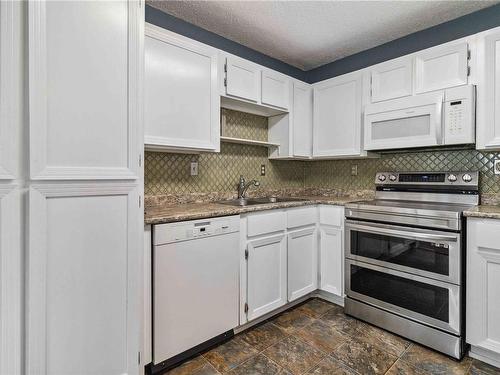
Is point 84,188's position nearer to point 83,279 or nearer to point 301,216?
point 83,279

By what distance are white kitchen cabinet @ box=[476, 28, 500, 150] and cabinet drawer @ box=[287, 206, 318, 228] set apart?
130 cm

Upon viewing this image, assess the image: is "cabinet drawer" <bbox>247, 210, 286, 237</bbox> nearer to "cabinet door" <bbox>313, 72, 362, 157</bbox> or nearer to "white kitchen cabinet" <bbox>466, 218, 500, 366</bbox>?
"cabinet door" <bbox>313, 72, 362, 157</bbox>

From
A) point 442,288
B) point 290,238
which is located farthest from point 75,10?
point 442,288

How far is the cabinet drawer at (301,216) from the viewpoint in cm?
234

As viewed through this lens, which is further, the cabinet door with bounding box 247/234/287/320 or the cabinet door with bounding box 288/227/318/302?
the cabinet door with bounding box 288/227/318/302

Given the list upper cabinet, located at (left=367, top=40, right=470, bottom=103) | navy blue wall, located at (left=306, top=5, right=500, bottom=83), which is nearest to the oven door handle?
upper cabinet, located at (left=367, top=40, right=470, bottom=103)

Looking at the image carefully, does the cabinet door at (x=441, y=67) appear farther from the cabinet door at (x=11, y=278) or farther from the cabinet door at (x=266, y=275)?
the cabinet door at (x=11, y=278)

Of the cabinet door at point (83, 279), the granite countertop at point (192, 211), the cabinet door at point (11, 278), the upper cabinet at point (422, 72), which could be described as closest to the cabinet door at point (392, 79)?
the upper cabinet at point (422, 72)

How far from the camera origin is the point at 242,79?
230cm

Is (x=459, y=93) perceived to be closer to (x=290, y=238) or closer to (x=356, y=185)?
(x=356, y=185)

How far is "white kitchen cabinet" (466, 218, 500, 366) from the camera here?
5.52 ft

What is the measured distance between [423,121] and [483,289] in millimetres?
1239

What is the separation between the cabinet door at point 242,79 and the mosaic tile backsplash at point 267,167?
35cm

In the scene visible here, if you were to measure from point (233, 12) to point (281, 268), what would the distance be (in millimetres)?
2085
